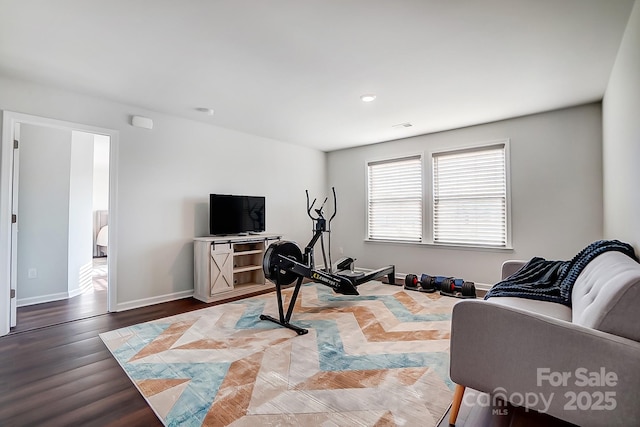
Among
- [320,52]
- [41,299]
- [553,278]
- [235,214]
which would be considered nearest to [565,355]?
[553,278]

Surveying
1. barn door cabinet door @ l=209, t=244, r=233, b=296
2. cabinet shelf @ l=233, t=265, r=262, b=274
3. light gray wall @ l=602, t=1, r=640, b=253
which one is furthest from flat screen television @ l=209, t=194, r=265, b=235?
light gray wall @ l=602, t=1, r=640, b=253

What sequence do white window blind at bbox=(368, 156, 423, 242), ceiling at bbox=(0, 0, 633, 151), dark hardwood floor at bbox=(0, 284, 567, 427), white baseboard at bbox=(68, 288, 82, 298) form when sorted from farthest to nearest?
white window blind at bbox=(368, 156, 423, 242)
white baseboard at bbox=(68, 288, 82, 298)
ceiling at bbox=(0, 0, 633, 151)
dark hardwood floor at bbox=(0, 284, 567, 427)

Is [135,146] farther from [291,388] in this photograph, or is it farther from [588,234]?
[588,234]

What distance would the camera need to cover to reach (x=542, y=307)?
82.0 inches

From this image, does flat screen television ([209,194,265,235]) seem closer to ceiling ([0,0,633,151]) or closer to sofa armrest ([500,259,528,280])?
→ ceiling ([0,0,633,151])

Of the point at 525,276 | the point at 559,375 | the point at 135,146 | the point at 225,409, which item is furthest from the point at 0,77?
the point at 525,276

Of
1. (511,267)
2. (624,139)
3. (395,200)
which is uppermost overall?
(624,139)

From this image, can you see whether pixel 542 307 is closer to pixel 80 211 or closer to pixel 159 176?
pixel 159 176

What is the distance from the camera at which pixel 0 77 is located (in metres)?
2.98

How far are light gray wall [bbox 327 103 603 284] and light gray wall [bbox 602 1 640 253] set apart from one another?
1.44 ft

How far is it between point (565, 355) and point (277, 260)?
2394 millimetres

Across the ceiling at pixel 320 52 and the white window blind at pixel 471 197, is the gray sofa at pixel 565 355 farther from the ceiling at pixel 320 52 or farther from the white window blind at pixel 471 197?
the white window blind at pixel 471 197

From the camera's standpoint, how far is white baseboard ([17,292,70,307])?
3.88m

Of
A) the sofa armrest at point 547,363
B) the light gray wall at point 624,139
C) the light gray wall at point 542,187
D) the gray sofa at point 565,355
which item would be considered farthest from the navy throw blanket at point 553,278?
the light gray wall at point 542,187
